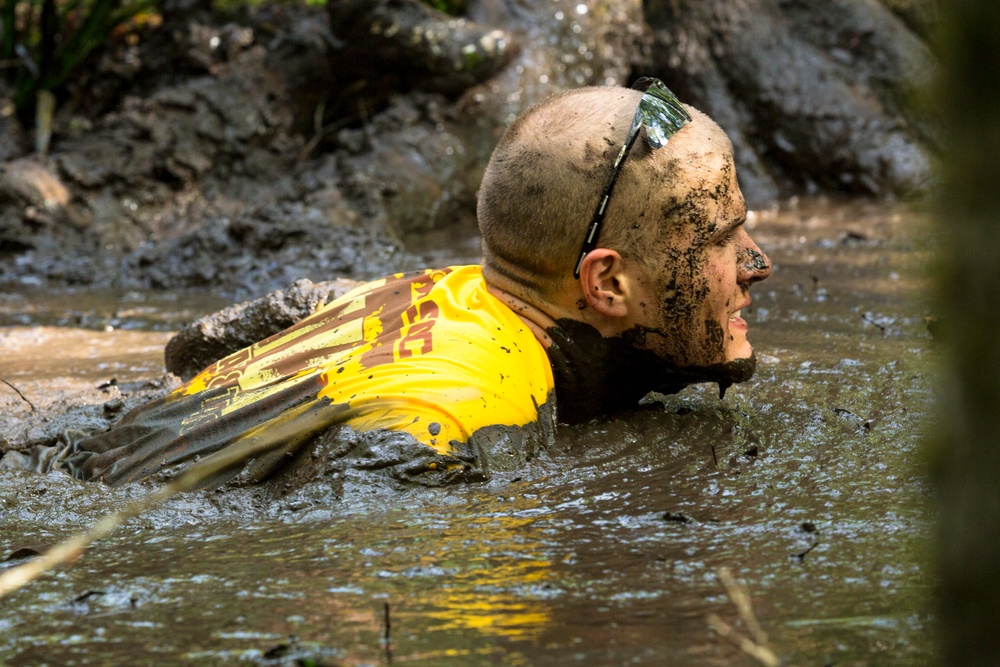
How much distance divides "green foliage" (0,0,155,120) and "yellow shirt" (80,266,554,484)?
251 inches

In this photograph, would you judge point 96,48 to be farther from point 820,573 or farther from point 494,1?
point 820,573

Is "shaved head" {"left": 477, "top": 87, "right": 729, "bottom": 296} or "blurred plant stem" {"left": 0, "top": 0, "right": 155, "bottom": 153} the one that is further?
"blurred plant stem" {"left": 0, "top": 0, "right": 155, "bottom": 153}

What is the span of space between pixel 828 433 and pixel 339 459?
154cm

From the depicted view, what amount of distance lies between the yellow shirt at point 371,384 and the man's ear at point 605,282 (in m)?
0.23

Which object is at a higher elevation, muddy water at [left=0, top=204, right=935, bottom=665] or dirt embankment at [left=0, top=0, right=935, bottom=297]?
dirt embankment at [left=0, top=0, right=935, bottom=297]

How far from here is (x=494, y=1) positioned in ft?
32.0

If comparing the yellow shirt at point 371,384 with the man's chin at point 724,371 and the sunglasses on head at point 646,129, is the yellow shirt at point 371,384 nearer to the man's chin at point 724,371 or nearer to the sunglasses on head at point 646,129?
the sunglasses on head at point 646,129

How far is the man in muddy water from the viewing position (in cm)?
322

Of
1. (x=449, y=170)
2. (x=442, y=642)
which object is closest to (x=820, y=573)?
(x=442, y=642)

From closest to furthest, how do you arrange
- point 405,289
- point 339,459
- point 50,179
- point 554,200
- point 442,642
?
point 442,642
point 339,459
point 554,200
point 405,289
point 50,179

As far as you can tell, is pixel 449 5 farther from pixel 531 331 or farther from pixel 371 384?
pixel 371 384

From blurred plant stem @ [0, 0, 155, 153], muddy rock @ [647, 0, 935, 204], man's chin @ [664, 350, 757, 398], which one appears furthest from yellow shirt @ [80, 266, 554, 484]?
muddy rock @ [647, 0, 935, 204]

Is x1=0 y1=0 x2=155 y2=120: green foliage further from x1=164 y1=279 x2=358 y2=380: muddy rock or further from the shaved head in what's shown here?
the shaved head

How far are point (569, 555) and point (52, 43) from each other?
26.8 feet
